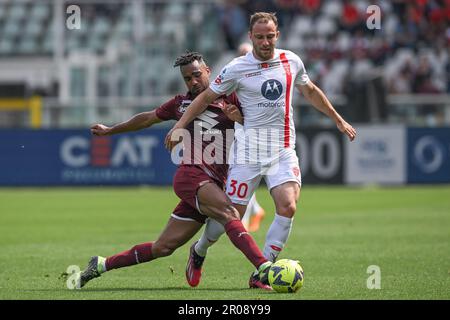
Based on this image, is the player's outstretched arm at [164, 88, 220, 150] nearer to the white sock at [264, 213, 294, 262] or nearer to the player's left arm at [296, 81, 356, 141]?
the player's left arm at [296, 81, 356, 141]

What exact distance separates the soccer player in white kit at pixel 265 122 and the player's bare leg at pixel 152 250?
26 centimetres

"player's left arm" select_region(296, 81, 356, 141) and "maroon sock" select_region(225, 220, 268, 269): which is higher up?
"player's left arm" select_region(296, 81, 356, 141)

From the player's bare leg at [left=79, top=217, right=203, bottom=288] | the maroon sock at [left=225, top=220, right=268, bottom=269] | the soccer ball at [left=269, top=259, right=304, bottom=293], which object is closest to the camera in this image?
the soccer ball at [left=269, top=259, right=304, bottom=293]

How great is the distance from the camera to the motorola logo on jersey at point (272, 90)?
895cm

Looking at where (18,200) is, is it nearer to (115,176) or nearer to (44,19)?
(115,176)

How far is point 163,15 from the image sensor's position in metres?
31.3

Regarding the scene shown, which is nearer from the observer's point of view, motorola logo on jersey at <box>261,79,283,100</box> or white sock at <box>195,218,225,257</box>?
motorola logo on jersey at <box>261,79,283,100</box>

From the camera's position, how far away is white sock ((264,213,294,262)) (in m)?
8.84

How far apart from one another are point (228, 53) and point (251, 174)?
65.9ft

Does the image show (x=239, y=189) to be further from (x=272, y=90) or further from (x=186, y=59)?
(x=186, y=59)

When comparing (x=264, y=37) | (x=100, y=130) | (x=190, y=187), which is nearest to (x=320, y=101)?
(x=264, y=37)

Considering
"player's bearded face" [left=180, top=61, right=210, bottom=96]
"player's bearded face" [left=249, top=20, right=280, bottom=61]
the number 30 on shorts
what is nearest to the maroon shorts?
→ the number 30 on shorts

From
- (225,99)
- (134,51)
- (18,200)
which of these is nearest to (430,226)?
(225,99)

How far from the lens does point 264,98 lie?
9000 mm
